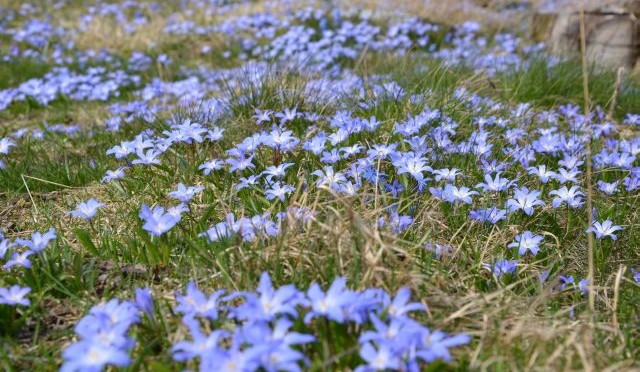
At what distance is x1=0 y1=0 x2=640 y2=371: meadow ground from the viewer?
6.15 feet

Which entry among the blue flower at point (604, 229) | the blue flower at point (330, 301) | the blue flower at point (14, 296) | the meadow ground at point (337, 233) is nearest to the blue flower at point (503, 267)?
the meadow ground at point (337, 233)

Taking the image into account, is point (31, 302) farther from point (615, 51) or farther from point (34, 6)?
point (34, 6)

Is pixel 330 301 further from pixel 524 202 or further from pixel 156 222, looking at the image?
pixel 524 202

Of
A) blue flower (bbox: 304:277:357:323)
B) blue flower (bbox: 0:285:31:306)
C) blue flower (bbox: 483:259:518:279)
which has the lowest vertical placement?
blue flower (bbox: 483:259:518:279)

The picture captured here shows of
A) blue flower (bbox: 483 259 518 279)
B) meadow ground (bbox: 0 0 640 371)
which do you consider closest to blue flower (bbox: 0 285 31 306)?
meadow ground (bbox: 0 0 640 371)

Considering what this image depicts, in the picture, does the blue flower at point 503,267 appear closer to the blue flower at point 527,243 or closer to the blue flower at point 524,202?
the blue flower at point 527,243

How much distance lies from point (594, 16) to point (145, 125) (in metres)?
5.63

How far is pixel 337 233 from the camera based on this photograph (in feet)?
7.58

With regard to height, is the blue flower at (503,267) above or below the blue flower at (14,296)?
below

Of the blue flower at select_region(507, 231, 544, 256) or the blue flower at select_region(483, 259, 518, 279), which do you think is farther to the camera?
the blue flower at select_region(507, 231, 544, 256)

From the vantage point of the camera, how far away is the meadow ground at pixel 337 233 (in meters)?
1.87

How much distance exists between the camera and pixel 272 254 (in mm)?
2387

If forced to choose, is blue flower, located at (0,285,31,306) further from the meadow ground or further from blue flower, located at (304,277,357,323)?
blue flower, located at (304,277,357,323)

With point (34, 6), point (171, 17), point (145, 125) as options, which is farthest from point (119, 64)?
point (34, 6)
